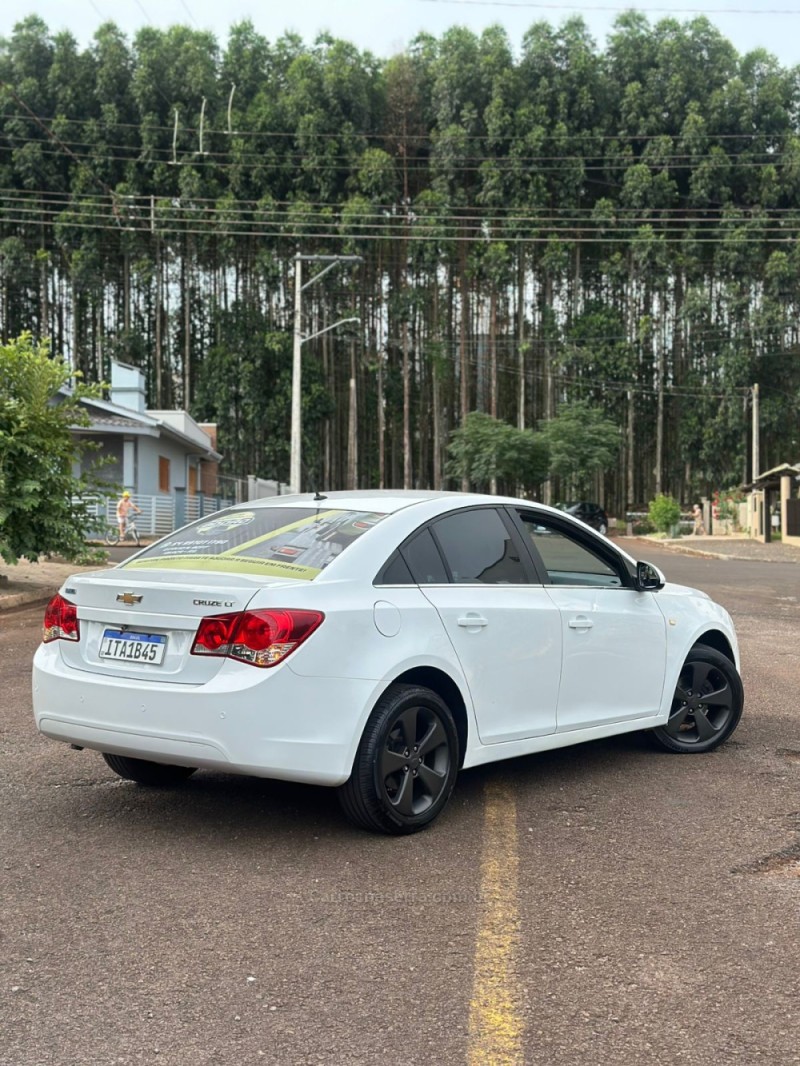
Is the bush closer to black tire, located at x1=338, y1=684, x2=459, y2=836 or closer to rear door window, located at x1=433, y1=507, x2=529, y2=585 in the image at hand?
rear door window, located at x1=433, y1=507, x2=529, y2=585

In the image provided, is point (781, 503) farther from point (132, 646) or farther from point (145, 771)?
point (132, 646)

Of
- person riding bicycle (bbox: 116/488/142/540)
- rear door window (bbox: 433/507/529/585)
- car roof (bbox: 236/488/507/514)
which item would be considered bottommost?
person riding bicycle (bbox: 116/488/142/540)

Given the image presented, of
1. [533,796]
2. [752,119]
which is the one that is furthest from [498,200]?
[533,796]

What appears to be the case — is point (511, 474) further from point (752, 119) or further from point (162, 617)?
point (162, 617)

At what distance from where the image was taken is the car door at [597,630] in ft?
19.1

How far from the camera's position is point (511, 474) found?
5772 cm

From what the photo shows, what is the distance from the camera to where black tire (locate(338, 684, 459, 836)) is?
4.73 m

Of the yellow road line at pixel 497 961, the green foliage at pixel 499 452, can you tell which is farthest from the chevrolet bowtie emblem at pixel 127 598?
the green foliage at pixel 499 452

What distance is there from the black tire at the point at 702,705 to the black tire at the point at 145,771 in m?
2.82

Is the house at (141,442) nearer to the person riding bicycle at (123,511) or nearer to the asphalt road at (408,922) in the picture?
the person riding bicycle at (123,511)

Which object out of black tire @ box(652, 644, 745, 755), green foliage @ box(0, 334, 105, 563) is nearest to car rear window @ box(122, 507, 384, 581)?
black tire @ box(652, 644, 745, 755)

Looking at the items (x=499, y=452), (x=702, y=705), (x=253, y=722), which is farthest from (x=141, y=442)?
(x=253, y=722)

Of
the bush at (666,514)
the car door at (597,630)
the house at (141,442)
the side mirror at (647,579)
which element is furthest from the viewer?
the bush at (666,514)

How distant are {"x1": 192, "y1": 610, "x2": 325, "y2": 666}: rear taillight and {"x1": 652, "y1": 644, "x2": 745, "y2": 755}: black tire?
2.89 meters
